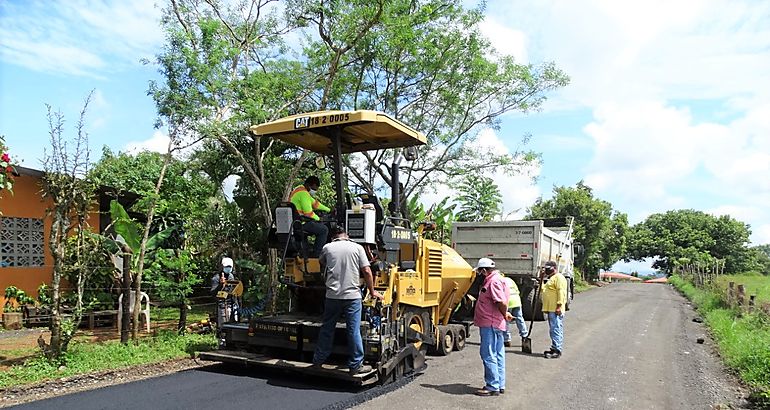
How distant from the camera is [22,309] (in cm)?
981

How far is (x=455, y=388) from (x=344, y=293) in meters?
1.64

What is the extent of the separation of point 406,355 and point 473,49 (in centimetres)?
1034

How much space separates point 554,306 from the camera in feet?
28.0

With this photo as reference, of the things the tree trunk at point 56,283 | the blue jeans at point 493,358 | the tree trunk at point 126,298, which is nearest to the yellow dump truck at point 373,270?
the blue jeans at point 493,358

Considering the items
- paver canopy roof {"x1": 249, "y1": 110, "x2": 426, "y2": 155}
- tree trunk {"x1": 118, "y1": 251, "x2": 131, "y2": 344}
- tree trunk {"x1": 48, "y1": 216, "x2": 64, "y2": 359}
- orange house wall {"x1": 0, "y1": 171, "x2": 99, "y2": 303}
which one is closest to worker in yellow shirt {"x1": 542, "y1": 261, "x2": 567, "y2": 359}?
paver canopy roof {"x1": 249, "y1": 110, "x2": 426, "y2": 155}

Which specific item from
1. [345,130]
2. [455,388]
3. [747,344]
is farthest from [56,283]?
[747,344]

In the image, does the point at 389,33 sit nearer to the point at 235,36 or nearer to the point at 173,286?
the point at 235,36

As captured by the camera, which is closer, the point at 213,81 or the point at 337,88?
the point at 213,81

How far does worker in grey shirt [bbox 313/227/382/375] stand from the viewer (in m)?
5.91

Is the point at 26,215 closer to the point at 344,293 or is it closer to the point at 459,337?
the point at 344,293

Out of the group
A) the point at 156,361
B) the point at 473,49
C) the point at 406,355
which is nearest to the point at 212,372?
the point at 156,361

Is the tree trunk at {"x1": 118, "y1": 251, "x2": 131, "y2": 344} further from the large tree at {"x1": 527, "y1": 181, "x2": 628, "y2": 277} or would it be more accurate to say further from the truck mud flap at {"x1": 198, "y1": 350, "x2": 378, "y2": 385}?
the large tree at {"x1": 527, "y1": 181, "x2": 628, "y2": 277}

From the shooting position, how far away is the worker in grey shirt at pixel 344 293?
5910 mm

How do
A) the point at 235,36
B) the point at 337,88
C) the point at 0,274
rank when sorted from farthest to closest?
the point at 337,88 → the point at 235,36 → the point at 0,274
